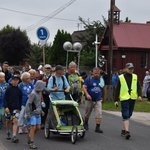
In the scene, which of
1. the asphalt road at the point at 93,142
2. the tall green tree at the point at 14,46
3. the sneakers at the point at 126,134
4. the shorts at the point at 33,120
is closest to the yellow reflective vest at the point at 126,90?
the sneakers at the point at 126,134

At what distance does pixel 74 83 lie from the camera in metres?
11.6

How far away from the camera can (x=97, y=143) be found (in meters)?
9.64

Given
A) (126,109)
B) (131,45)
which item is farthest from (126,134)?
(131,45)

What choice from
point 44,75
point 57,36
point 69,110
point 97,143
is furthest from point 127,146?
point 57,36

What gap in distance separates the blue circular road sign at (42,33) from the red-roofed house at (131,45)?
2221 centimetres

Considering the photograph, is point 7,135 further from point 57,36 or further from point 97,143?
point 57,36

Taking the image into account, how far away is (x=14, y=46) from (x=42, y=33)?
5279 centimetres

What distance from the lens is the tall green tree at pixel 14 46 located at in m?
67.1

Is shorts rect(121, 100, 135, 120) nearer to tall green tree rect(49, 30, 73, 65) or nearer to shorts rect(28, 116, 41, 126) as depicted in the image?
shorts rect(28, 116, 41, 126)

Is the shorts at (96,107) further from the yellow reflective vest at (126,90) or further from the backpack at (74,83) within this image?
the yellow reflective vest at (126,90)

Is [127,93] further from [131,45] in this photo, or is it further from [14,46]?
[14,46]

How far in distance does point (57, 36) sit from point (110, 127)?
3817cm

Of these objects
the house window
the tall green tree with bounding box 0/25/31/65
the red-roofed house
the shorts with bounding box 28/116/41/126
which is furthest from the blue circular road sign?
the tall green tree with bounding box 0/25/31/65

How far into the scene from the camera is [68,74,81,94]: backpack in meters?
11.5
